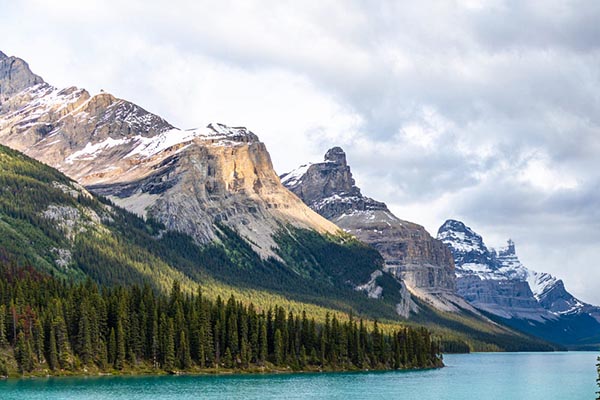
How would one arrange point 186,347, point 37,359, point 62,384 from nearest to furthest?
point 62,384
point 37,359
point 186,347

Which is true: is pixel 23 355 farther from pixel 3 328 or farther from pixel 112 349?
pixel 112 349

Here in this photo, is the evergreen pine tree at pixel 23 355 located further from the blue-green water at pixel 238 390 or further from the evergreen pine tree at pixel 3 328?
the blue-green water at pixel 238 390

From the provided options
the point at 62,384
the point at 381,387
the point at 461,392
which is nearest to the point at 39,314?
the point at 62,384

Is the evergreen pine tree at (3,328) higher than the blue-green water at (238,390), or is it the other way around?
the evergreen pine tree at (3,328)


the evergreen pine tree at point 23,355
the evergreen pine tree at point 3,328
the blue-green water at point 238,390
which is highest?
the evergreen pine tree at point 3,328

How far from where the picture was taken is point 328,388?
181750mm

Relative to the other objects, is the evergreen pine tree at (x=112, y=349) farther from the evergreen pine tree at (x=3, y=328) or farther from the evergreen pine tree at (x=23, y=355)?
the evergreen pine tree at (x=3, y=328)

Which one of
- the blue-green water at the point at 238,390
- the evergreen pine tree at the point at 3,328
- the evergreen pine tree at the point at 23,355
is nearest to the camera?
the blue-green water at the point at 238,390

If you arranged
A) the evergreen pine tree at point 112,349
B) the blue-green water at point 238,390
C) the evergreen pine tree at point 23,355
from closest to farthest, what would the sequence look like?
the blue-green water at point 238,390, the evergreen pine tree at point 23,355, the evergreen pine tree at point 112,349

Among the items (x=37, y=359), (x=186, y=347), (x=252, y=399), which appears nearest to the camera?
(x=252, y=399)

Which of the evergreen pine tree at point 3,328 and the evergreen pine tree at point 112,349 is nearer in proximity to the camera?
the evergreen pine tree at point 3,328

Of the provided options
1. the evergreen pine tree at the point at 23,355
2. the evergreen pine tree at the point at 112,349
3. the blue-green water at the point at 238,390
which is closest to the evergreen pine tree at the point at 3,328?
the evergreen pine tree at the point at 23,355

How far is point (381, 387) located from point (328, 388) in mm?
14054

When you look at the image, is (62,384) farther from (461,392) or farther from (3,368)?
(461,392)
